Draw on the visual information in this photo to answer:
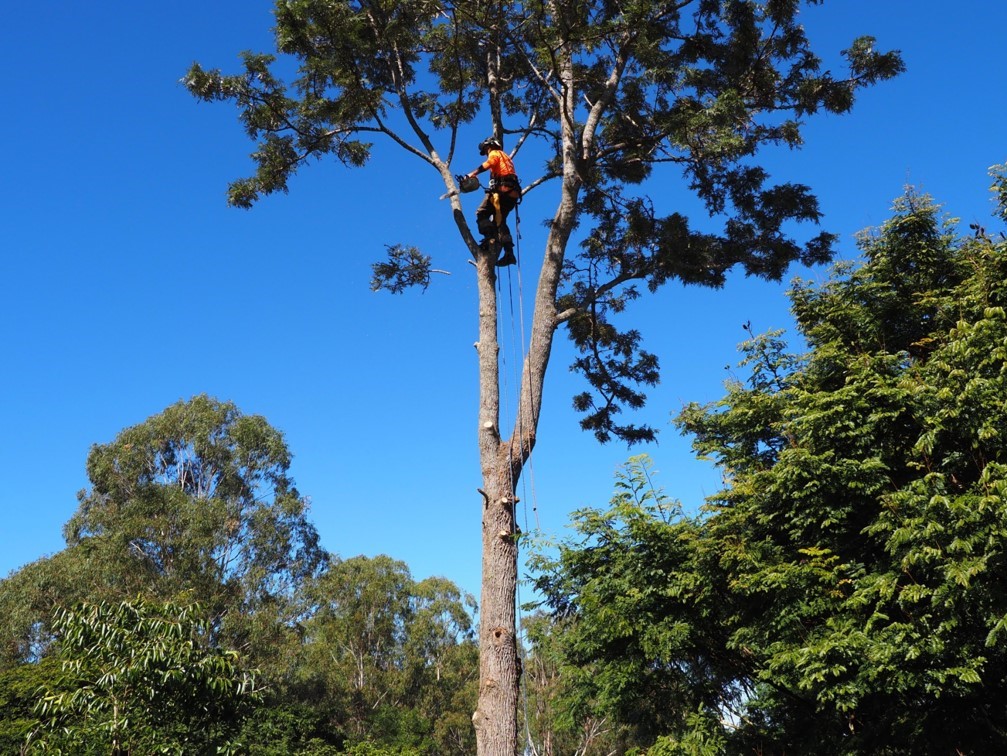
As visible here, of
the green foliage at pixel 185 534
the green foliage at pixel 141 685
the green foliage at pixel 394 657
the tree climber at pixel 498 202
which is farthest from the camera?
the green foliage at pixel 394 657

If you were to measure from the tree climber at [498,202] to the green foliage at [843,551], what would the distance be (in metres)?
3.04

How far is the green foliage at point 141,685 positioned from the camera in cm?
617

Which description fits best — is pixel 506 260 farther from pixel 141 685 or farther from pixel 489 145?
pixel 141 685

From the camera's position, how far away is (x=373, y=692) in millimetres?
35062

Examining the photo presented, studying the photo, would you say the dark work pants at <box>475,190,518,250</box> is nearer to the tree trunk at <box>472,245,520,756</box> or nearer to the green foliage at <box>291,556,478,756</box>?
the tree trunk at <box>472,245,520,756</box>

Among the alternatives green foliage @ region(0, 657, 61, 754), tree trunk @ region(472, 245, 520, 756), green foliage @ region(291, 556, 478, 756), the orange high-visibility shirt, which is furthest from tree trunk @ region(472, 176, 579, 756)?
green foliage @ region(291, 556, 478, 756)

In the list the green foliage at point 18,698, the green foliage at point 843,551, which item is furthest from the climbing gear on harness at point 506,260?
the green foliage at point 18,698

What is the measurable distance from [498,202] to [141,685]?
5.12m

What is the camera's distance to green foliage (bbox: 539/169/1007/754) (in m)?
6.48

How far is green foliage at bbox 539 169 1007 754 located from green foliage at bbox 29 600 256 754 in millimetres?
3943

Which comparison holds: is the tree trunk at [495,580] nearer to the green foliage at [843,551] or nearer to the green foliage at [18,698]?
the green foliage at [843,551]

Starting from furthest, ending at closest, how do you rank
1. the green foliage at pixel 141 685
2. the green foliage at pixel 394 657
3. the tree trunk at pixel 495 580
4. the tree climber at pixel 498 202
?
1. the green foliage at pixel 394 657
2. the tree climber at pixel 498 202
3. the green foliage at pixel 141 685
4. the tree trunk at pixel 495 580

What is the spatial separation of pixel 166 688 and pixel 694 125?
22.1ft

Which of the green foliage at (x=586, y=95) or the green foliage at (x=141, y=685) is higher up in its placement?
the green foliage at (x=586, y=95)
